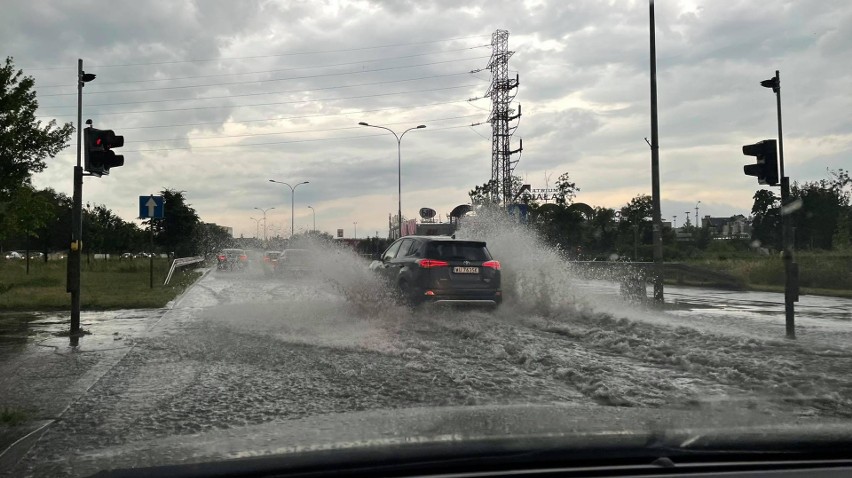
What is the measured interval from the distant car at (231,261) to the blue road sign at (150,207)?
65.2 feet

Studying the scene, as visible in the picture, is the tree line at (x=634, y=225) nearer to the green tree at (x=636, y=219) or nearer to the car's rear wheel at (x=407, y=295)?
the green tree at (x=636, y=219)

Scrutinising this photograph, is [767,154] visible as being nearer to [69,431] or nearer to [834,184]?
[69,431]

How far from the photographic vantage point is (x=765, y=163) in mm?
11242

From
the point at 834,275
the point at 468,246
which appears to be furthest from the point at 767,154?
the point at 834,275

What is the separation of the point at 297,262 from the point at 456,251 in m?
18.6

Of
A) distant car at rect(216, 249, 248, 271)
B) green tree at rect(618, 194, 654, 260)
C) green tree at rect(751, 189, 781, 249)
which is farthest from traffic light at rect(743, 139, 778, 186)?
green tree at rect(751, 189, 781, 249)

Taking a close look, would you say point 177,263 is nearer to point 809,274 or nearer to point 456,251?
point 456,251

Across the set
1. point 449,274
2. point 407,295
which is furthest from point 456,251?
point 407,295

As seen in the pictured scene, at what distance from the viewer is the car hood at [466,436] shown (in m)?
2.45

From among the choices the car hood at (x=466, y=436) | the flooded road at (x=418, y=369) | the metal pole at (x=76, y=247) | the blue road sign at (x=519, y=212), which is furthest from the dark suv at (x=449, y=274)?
the car hood at (x=466, y=436)

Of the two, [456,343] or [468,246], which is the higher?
[468,246]

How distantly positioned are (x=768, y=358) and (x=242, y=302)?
42.2ft

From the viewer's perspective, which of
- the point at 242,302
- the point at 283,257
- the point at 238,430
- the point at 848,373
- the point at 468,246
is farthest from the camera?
the point at 283,257

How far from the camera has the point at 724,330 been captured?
11359mm
